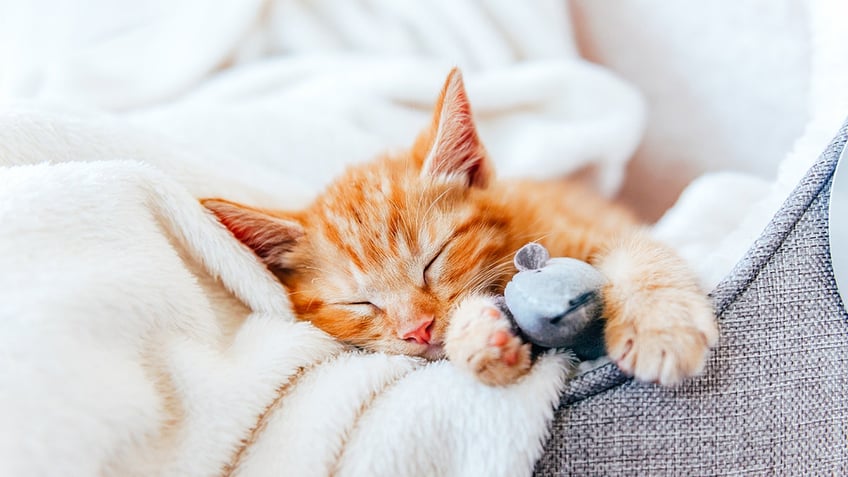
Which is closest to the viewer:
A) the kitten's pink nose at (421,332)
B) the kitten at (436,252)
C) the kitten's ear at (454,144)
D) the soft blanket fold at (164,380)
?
the soft blanket fold at (164,380)

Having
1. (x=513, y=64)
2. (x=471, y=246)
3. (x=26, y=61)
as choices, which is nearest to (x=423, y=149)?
(x=471, y=246)

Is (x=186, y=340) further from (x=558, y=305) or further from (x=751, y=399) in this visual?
(x=751, y=399)

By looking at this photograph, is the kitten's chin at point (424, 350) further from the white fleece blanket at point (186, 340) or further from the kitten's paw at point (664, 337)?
the kitten's paw at point (664, 337)

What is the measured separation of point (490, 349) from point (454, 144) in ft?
1.39

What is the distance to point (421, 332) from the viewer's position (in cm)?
94

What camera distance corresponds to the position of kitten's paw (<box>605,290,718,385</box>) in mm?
741

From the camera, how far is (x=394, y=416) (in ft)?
2.59

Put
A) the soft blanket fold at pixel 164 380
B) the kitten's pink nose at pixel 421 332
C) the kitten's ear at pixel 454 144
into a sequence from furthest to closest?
the kitten's ear at pixel 454 144, the kitten's pink nose at pixel 421 332, the soft blanket fold at pixel 164 380

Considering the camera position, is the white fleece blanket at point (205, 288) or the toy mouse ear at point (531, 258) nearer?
the white fleece blanket at point (205, 288)

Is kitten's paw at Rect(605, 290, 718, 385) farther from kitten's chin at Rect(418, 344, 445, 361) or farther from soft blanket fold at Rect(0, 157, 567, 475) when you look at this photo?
kitten's chin at Rect(418, 344, 445, 361)

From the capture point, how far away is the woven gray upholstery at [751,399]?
77cm

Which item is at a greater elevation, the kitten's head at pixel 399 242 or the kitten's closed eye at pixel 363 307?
the kitten's head at pixel 399 242

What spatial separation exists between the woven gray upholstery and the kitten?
6cm

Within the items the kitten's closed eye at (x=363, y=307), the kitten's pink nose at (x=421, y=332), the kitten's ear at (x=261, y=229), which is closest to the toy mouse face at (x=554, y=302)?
the kitten's pink nose at (x=421, y=332)
